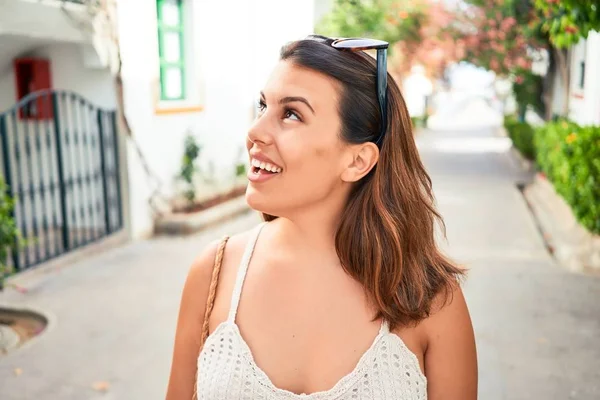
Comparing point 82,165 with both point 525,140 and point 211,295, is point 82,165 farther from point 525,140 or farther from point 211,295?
point 525,140

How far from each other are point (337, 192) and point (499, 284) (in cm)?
528

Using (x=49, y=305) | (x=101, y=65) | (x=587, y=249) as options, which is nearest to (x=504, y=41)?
(x=587, y=249)

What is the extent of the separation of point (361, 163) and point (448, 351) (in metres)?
0.52

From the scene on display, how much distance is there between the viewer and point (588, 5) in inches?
212

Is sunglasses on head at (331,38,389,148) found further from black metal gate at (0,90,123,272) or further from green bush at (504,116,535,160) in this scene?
green bush at (504,116,535,160)

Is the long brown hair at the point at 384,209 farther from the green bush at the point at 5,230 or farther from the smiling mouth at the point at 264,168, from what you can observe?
the green bush at the point at 5,230

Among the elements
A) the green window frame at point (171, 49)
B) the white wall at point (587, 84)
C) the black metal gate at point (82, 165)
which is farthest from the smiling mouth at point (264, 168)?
the white wall at point (587, 84)

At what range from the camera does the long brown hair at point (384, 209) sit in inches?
64.0

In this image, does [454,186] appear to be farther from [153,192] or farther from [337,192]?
[337,192]

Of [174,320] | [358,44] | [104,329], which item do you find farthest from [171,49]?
[358,44]

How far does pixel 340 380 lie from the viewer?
5.23 feet

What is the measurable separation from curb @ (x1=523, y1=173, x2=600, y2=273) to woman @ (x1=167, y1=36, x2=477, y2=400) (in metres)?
5.81

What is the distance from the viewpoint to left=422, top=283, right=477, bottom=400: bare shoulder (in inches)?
65.3

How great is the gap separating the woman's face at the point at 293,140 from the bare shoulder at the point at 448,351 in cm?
44
